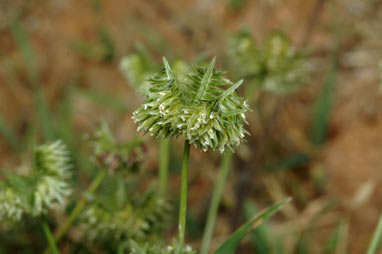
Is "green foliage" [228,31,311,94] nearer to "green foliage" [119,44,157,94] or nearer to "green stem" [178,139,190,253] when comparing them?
"green foliage" [119,44,157,94]

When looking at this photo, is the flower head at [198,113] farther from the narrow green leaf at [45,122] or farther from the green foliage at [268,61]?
the narrow green leaf at [45,122]

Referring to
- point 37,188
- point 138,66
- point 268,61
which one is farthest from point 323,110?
point 37,188

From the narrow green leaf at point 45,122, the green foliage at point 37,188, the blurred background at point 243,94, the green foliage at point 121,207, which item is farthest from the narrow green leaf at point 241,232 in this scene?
the narrow green leaf at point 45,122

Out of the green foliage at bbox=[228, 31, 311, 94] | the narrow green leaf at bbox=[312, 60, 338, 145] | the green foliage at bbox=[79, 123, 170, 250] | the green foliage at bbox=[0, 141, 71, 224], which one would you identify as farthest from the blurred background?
the green foliage at bbox=[0, 141, 71, 224]

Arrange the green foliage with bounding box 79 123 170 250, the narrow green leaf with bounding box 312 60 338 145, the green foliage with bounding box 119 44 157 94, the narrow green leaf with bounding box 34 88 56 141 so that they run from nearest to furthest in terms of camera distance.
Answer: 1. the green foliage with bounding box 79 123 170 250
2. the green foliage with bounding box 119 44 157 94
3. the narrow green leaf with bounding box 34 88 56 141
4. the narrow green leaf with bounding box 312 60 338 145

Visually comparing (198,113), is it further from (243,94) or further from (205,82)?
(243,94)

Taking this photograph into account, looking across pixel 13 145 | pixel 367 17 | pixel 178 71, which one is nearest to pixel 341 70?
pixel 367 17
